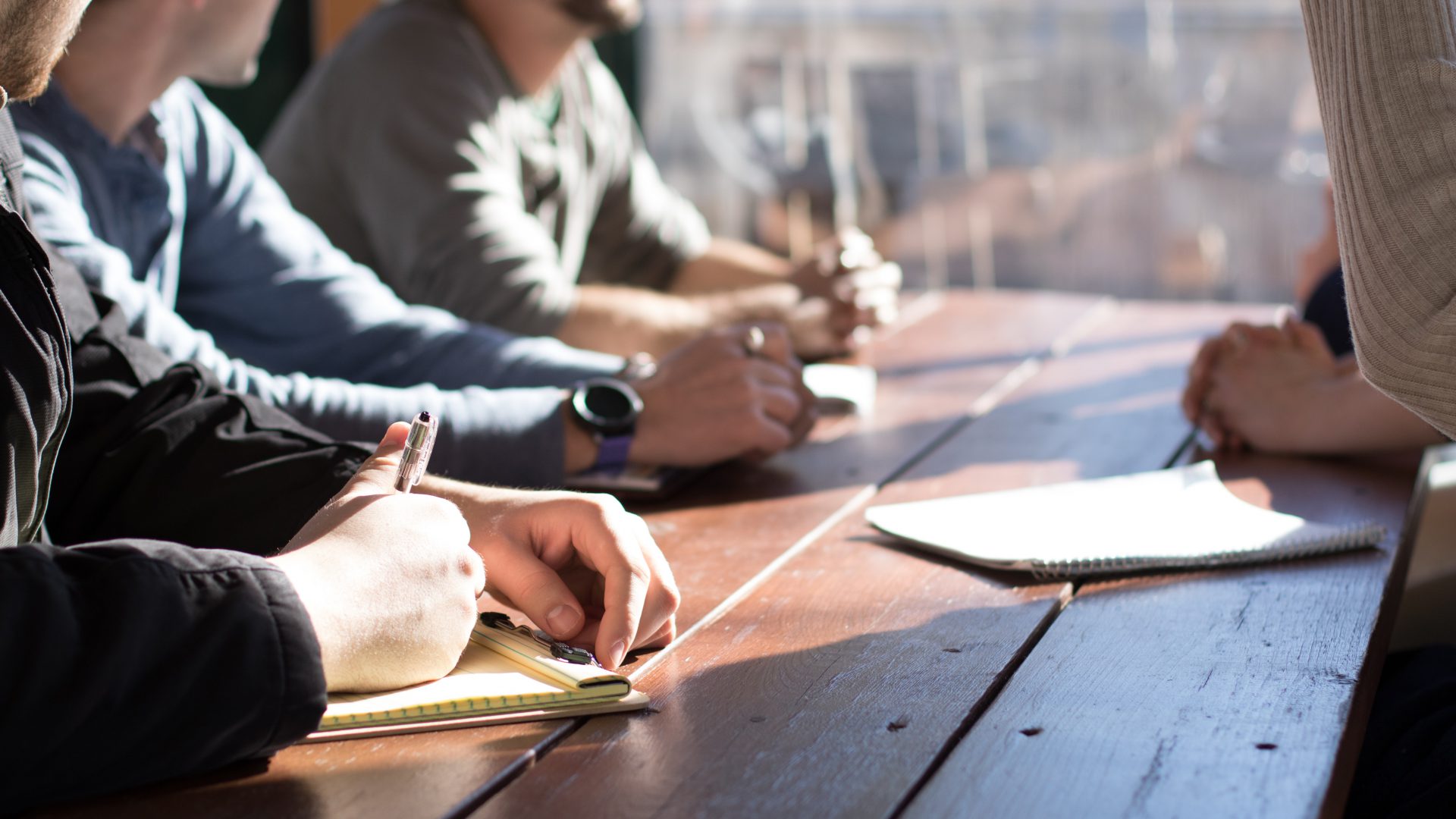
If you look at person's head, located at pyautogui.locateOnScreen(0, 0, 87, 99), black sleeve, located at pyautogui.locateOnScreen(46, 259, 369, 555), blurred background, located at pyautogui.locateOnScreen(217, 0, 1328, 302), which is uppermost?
person's head, located at pyautogui.locateOnScreen(0, 0, 87, 99)

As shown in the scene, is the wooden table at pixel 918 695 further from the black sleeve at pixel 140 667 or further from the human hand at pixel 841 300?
the human hand at pixel 841 300

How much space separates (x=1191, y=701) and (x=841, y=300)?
3.93 feet

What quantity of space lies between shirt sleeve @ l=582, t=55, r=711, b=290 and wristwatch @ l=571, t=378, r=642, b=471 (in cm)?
112

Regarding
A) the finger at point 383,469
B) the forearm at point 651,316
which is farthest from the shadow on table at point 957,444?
the forearm at point 651,316

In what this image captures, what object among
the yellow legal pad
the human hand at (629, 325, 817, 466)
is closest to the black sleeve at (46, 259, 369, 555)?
the yellow legal pad

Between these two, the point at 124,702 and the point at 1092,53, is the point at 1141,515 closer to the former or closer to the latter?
the point at 124,702

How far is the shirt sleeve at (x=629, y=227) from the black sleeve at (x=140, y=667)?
1.77 m

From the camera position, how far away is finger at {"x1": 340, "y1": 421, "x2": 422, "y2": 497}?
0.81m

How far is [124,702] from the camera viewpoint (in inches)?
24.7

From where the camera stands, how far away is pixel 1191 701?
2.43 ft

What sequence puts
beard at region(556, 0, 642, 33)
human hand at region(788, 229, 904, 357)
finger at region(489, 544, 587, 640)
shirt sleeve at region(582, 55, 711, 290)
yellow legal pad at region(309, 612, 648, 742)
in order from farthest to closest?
shirt sleeve at region(582, 55, 711, 290), beard at region(556, 0, 642, 33), human hand at region(788, 229, 904, 357), finger at region(489, 544, 587, 640), yellow legal pad at region(309, 612, 648, 742)

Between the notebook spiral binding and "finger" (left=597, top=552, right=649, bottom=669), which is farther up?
"finger" (left=597, top=552, right=649, bottom=669)

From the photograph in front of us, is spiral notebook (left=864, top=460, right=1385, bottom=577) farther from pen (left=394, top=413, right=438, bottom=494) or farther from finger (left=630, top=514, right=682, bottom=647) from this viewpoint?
pen (left=394, top=413, right=438, bottom=494)

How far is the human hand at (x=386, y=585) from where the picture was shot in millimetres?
712
